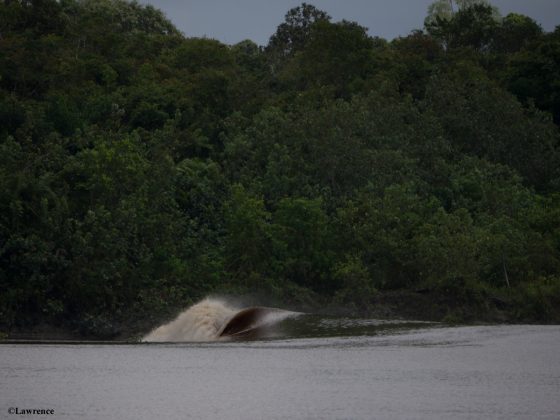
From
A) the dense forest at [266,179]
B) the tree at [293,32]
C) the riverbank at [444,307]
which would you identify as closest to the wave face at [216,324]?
the dense forest at [266,179]

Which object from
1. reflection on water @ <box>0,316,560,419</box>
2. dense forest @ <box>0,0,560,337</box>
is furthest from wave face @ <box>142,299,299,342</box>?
dense forest @ <box>0,0,560,337</box>

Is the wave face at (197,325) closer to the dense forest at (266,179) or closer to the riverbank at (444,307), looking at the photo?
the dense forest at (266,179)

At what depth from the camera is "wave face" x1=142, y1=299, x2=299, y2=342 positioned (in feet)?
122

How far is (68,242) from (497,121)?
29.3 m

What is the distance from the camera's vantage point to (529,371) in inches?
1104

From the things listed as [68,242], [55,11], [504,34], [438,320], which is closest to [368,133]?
[438,320]

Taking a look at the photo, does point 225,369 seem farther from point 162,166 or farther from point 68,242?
point 162,166

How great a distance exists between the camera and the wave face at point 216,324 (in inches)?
1469

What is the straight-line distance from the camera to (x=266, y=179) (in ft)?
175
